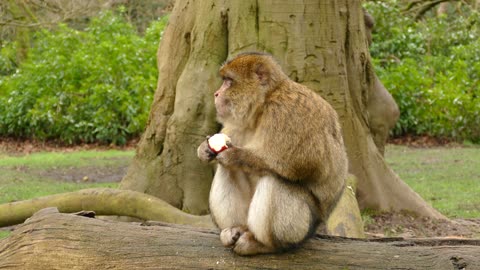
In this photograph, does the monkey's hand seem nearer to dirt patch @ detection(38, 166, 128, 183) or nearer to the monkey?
the monkey

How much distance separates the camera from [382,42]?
64.5ft

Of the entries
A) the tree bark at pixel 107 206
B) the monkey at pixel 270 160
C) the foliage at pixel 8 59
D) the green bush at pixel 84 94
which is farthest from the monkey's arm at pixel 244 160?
the foliage at pixel 8 59

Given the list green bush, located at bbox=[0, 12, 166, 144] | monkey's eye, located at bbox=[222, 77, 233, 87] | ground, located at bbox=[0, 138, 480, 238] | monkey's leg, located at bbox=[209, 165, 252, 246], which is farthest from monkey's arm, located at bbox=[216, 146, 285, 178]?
green bush, located at bbox=[0, 12, 166, 144]

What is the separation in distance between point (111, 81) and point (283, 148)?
12.9 metres

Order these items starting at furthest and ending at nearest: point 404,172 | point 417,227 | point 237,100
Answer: point 404,172
point 417,227
point 237,100

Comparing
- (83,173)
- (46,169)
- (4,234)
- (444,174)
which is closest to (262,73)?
(4,234)

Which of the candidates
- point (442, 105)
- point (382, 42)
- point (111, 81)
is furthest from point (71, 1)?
point (442, 105)

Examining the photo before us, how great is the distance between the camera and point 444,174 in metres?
12.3

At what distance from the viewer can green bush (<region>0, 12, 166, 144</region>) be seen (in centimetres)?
1636

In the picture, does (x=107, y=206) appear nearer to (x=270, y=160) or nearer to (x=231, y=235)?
A: (x=231, y=235)

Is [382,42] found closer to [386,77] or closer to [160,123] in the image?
[386,77]

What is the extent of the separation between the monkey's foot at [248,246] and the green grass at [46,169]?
20.5 feet

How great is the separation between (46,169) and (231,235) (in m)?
9.46

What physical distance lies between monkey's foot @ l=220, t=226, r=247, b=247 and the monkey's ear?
3.03ft
